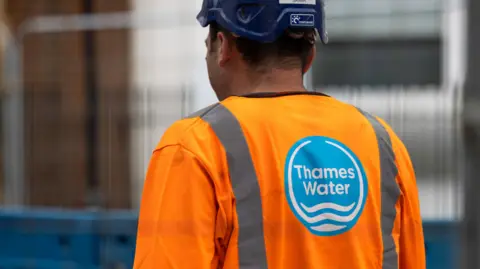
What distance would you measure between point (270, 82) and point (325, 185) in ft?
0.93

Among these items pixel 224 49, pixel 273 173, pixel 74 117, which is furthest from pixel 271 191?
pixel 74 117

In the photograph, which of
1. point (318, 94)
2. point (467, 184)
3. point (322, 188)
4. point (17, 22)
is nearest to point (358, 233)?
point (322, 188)

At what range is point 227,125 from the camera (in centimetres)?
205

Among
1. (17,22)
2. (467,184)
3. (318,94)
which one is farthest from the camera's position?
(17,22)

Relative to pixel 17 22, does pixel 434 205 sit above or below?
below

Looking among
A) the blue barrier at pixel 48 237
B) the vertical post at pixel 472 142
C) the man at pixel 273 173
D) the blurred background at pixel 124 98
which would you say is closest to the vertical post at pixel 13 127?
the blurred background at pixel 124 98

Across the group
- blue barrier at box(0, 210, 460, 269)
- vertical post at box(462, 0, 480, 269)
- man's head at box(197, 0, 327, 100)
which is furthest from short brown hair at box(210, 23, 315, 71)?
blue barrier at box(0, 210, 460, 269)

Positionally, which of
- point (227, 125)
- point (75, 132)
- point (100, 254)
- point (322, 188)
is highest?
point (227, 125)

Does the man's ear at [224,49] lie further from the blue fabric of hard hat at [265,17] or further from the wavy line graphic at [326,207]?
the wavy line graphic at [326,207]

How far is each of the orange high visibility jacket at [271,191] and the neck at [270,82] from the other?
47mm

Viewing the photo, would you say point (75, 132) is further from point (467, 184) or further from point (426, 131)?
point (467, 184)

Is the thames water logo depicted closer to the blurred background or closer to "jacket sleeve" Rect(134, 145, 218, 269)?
"jacket sleeve" Rect(134, 145, 218, 269)

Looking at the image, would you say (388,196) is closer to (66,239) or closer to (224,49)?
(224,49)

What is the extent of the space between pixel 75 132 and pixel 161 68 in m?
0.90
